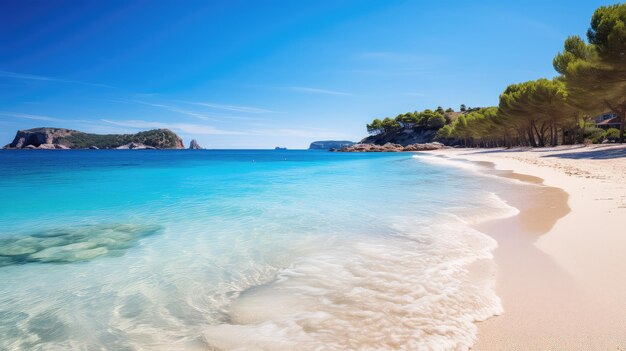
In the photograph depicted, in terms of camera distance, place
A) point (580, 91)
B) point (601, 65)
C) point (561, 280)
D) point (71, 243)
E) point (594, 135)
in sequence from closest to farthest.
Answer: point (561, 280) → point (71, 243) → point (601, 65) → point (580, 91) → point (594, 135)

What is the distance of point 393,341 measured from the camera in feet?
9.20

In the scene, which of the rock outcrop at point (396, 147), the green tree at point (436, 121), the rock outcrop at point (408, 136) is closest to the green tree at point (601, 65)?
the rock outcrop at point (396, 147)

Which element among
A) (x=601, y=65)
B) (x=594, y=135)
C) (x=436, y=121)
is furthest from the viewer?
(x=436, y=121)

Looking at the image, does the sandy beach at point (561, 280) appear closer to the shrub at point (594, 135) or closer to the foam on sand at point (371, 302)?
the foam on sand at point (371, 302)

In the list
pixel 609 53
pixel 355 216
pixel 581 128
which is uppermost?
pixel 609 53

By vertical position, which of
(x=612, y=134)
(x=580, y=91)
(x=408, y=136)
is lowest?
(x=612, y=134)

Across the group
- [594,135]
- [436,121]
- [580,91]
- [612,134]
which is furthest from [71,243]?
[436,121]

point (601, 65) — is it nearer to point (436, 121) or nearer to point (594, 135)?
point (594, 135)

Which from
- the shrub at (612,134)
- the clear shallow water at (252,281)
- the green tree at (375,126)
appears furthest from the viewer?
the green tree at (375,126)

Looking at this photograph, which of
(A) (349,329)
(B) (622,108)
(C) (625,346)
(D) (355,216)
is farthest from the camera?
(B) (622,108)

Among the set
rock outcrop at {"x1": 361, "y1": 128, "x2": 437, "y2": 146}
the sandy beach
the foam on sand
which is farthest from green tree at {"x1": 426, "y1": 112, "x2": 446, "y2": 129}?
the foam on sand

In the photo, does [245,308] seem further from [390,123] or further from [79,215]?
[390,123]

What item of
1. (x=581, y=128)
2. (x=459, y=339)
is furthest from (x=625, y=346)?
(x=581, y=128)

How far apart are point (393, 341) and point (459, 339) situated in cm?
59
